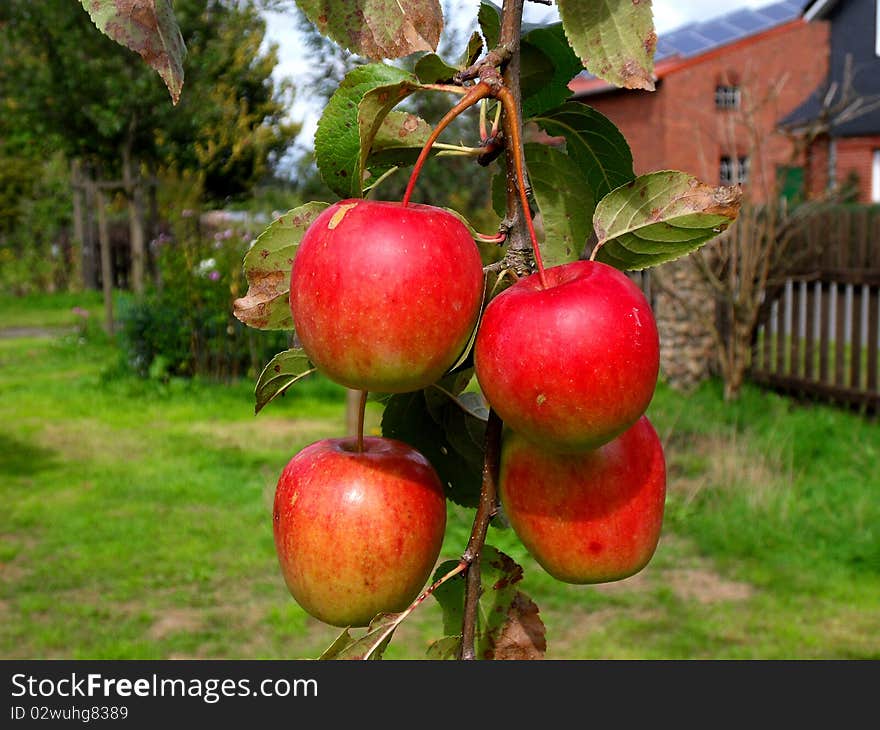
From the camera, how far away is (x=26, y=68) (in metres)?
9.04

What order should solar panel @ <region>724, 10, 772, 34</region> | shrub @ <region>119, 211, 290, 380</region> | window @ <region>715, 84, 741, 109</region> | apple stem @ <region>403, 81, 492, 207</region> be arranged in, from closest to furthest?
apple stem @ <region>403, 81, 492, 207</region> → shrub @ <region>119, 211, 290, 380</region> → window @ <region>715, 84, 741, 109</region> → solar panel @ <region>724, 10, 772, 34</region>

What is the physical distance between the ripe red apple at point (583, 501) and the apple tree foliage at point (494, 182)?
3 centimetres

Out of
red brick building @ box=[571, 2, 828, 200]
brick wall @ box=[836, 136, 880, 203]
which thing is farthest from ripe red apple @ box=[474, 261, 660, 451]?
brick wall @ box=[836, 136, 880, 203]

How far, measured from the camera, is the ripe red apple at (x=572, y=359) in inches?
19.7

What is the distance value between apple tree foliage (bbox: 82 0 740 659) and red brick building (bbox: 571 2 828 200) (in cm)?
1480

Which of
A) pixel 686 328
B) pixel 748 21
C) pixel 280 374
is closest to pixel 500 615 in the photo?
pixel 280 374

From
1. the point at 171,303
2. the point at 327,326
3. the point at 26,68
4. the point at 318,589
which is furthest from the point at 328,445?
the point at 26,68

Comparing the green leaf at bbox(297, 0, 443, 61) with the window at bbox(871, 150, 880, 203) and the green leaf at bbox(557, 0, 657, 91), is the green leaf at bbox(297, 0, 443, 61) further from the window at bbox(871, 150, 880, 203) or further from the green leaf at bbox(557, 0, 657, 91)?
the window at bbox(871, 150, 880, 203)

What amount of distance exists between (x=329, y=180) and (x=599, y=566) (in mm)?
291

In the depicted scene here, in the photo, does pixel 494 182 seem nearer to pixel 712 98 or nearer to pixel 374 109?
pixel 374 109

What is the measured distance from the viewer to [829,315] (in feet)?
19.2

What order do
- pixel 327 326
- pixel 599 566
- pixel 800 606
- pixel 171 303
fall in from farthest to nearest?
pixel 171 303 < pixel 800 606 < pixel 599 566 < pixel 327 326

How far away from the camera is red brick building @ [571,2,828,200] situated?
16.6m
